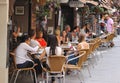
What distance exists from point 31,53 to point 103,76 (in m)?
2.83

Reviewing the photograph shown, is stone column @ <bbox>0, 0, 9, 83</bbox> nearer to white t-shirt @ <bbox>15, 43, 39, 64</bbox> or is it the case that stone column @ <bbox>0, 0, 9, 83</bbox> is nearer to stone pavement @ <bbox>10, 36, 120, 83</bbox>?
white t-shirt @ <bbox>15, 43, 39, 64</bbox>

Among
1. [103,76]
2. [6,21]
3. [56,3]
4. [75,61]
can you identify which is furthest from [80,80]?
[56,3]

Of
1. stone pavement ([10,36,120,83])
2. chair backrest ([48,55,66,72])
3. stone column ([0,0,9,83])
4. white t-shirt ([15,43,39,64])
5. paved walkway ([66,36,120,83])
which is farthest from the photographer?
paved walkway ([66,36,120,83])

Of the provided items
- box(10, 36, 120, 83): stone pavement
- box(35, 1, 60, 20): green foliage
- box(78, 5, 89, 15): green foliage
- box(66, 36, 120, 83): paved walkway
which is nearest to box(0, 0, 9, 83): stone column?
box(10, 36, 120, 83): stone pavement

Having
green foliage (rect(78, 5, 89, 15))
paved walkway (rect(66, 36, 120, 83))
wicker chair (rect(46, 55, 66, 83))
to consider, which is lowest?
paved walkway (rect(66, 36, 120, 83))

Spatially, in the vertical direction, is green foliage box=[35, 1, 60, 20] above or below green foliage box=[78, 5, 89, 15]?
above

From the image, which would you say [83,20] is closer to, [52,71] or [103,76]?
[103,76]

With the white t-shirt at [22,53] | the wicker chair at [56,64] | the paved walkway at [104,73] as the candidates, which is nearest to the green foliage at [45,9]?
the paved walkway at [104,73]

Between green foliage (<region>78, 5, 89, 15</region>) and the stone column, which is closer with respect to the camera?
the stone column

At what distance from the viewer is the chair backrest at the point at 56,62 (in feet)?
31.5

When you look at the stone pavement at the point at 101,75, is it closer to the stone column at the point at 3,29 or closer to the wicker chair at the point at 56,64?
the wicker chair at the point at 56,64

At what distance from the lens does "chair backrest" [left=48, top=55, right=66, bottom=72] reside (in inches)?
378

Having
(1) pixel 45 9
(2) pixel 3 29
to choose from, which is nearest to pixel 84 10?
(1) pixel 45 9

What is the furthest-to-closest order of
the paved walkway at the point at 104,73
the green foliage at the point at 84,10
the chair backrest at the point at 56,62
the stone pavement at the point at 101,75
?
1. the green foliage at the point at 84,10
2. the paved walkway at the point at 104,73
3. the stone pavement at the point at 101,75
4. the chair backrest at the point at 56,62
